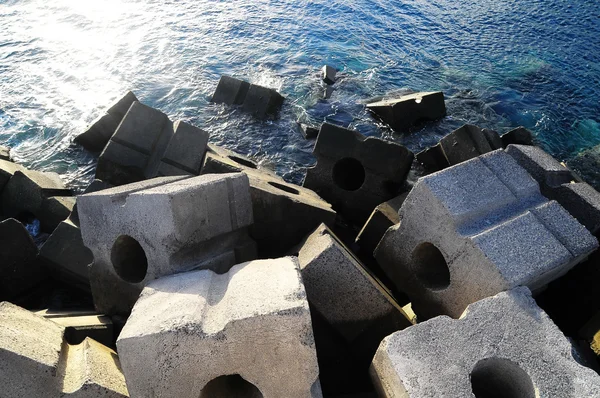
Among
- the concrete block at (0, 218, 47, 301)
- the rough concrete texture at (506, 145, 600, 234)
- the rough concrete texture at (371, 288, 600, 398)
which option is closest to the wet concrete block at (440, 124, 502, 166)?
the rough concrete texture at (506, 145, 600, 234)

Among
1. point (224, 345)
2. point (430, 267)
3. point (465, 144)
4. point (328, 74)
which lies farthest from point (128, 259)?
point (328, 74)

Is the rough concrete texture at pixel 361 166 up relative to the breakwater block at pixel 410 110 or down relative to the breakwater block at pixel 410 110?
up

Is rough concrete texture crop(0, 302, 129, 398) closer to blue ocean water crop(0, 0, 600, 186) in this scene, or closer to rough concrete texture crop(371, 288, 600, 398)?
rough concrete texture crop(371, 288, 600, 398)

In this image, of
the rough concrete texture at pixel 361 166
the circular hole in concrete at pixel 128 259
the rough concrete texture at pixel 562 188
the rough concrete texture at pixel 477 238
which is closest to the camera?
the rough concrete texture at pixel 477 238

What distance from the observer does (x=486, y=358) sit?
2936mm

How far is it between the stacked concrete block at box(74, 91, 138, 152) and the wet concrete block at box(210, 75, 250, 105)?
2159mm

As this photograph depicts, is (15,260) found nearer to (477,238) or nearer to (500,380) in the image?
(477,238)

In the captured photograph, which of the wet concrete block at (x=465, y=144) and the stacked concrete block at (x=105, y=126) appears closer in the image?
the wet concrete block at (x=465, y=144)

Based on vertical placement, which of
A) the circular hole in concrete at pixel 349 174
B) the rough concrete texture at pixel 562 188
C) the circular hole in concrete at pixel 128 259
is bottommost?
the circular hole in concrete at pixel 349 174

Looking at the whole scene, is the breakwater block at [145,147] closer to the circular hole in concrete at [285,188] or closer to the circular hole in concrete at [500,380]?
the circular hole in concrete at [285,188]

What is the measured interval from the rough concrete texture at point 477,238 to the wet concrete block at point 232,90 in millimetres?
5857

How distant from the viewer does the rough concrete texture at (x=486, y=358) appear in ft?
9.19

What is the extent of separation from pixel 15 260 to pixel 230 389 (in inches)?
125

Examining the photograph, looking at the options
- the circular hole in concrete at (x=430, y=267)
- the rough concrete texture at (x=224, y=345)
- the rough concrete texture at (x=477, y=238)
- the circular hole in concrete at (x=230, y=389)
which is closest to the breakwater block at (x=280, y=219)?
the rough concrete texture at (x=477, y=238)
